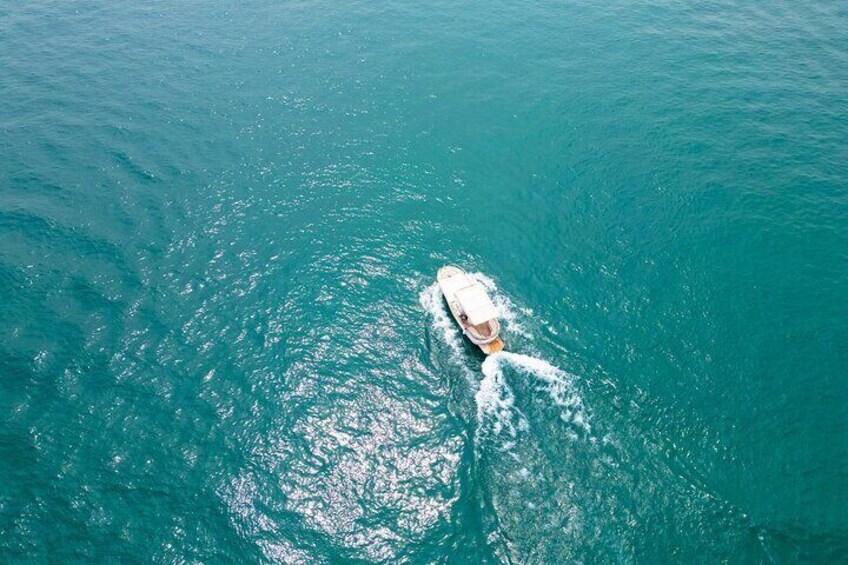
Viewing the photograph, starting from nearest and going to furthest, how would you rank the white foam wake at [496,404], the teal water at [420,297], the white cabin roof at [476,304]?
the teal water at [420,297]
the white foam wake at [496,404]
the white cabin roof at [476,304]

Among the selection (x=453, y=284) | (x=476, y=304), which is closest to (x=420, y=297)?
(x=453, y=284)

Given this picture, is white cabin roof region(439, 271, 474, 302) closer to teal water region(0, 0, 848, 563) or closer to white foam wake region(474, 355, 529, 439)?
teal water region(0, 0, 848, 563)

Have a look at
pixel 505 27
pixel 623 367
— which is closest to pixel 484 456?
pixel 623 367

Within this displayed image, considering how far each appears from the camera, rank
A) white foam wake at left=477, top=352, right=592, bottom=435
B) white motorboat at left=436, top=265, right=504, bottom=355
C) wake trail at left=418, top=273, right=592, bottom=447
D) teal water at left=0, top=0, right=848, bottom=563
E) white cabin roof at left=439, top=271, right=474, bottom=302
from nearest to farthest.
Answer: teal water at left=0, top=0, right=848, bottom=563
wake trail at left=418, top=273, right=592, bottom=447
white foam wake at left=477, top=352, right=592, bottom=435
white motorboat at left=436, top=265, right=504, bottom=355
white cabin roof at left=439, top=271, right=474, bottom=302

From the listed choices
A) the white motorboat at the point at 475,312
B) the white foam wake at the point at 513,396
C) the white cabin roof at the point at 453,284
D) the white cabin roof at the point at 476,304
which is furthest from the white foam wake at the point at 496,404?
the white cabin roof at the point at 453,284

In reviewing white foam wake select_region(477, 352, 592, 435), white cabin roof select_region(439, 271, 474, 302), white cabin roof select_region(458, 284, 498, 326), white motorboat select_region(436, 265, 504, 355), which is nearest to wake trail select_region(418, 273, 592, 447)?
white foam wake select_region(477, 352, 592, 435)

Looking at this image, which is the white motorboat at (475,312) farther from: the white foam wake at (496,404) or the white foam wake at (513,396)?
the white foam wake at (496,404)
